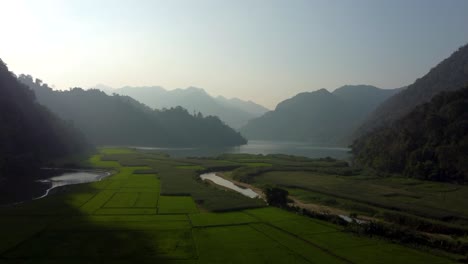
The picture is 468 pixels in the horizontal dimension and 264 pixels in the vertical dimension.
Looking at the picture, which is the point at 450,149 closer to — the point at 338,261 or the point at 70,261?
the point at 338,261

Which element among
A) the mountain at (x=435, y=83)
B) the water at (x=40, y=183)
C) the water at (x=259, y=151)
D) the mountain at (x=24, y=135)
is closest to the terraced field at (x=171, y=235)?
the water at (x=40, y=183)

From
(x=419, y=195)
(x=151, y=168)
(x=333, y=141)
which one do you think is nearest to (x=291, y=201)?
(x=419, y=195)

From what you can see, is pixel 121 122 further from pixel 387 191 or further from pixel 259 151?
pixel 387 191

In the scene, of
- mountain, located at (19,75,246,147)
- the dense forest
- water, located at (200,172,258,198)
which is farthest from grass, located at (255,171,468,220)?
mountain, located at (19,75,246,147)

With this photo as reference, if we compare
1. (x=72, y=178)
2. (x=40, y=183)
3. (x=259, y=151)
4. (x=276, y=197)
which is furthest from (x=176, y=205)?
(x=259, y=151)

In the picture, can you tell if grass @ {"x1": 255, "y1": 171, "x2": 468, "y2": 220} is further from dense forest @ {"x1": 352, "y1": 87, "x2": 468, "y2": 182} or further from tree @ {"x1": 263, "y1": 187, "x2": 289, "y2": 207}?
dense forest @ {"x1": 352, "y1": 87, "x2": 468, "y2": 182}

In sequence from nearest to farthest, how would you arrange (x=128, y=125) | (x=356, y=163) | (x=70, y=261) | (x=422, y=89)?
(x=70, y=261) < (x=356, y=163) < (x=422, y=89) < (x=128, y=125)
